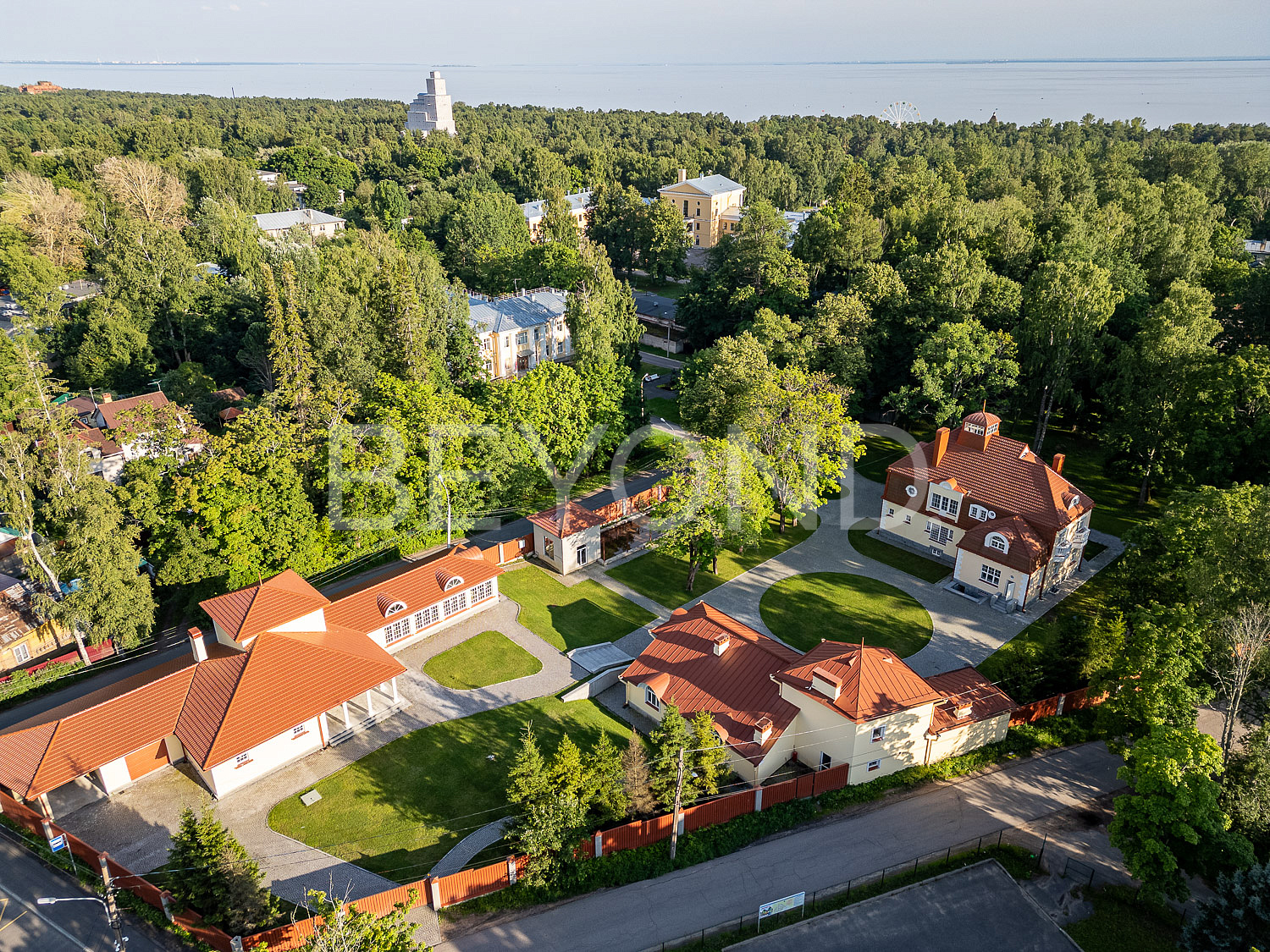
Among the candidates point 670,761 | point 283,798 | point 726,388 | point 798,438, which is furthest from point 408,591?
point 726,388

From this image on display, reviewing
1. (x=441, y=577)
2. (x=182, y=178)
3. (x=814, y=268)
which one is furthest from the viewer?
(x=182, y=178)

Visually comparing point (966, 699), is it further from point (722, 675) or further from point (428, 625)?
point (428, 625)

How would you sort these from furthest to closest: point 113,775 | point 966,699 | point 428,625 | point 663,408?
point 663,408 → point 428,625 → point 966,699 → point 113,775

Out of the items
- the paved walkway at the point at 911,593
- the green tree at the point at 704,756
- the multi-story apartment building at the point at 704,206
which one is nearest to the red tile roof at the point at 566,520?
the paved walkway at the point at 911,593

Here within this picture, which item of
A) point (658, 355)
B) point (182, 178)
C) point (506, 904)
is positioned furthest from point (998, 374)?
point (182, 178)

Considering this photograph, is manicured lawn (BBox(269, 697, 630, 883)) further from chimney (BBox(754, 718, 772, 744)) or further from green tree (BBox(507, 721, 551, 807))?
chimney (BBox(754, 718, 772, 744))

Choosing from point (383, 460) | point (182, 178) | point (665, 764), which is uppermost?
point (182, 178)

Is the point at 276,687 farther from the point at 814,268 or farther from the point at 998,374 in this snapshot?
the point at 814,268
